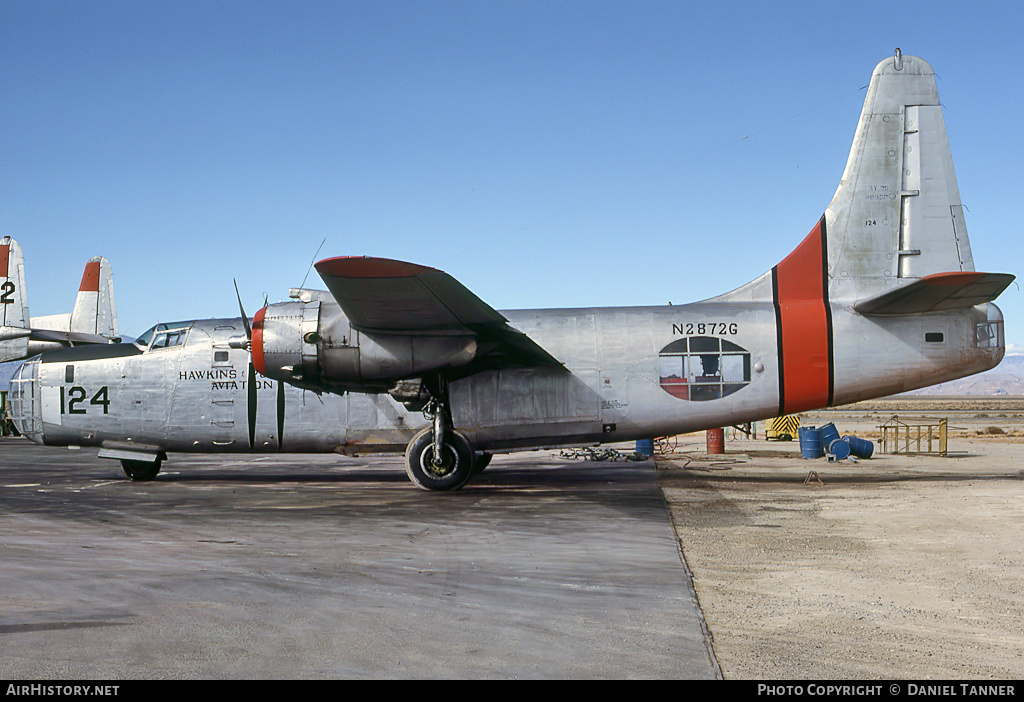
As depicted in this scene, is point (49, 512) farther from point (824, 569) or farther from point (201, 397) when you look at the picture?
point (824, 569)

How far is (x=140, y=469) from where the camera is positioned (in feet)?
51.1

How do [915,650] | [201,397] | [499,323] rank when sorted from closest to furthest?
[915,650] < [499,323] < [201,397]

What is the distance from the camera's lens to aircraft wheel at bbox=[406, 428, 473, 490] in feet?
43.2

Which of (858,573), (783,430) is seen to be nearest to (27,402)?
(858,573)

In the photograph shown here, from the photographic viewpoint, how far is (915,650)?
15.4 ft

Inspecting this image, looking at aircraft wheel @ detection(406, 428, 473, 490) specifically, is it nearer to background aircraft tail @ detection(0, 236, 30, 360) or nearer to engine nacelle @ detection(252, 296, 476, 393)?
engine nacelle @ detection(252, 296, 476, 393)

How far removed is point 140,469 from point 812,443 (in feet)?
52.6

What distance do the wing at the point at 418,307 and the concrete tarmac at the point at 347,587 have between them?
2.46 m

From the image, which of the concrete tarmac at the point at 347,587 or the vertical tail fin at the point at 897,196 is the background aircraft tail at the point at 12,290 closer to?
the concrete tarmac at the point at 347,587

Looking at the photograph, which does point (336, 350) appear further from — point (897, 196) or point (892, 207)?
point (897, 196)

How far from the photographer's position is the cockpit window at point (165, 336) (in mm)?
15266

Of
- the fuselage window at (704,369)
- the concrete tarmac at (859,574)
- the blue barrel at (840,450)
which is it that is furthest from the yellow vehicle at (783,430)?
the fuselage window at (704,369)

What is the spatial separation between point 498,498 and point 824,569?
6.36 meters

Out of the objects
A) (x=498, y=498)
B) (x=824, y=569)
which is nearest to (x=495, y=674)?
(x=824, y=569)
